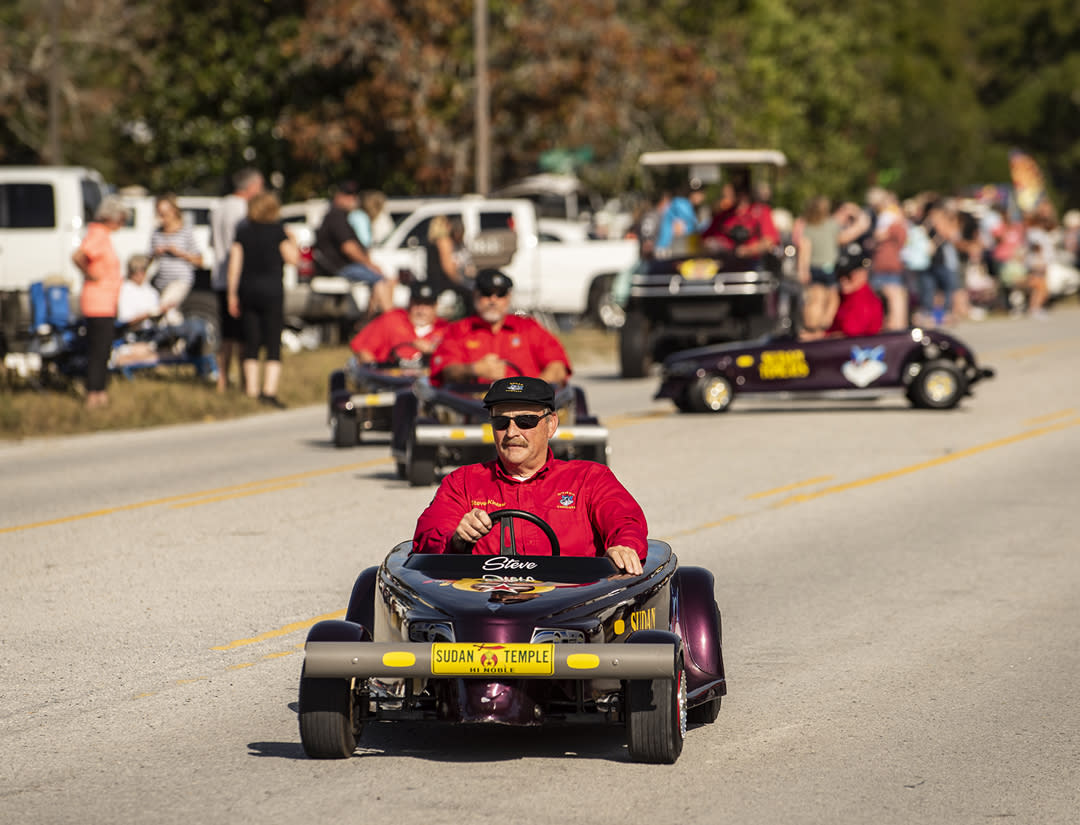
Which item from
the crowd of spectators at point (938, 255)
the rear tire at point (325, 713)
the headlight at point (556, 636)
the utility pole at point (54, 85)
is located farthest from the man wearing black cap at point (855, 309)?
the utility pole at point (54, 85)

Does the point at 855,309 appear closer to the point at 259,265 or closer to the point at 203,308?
the point at 259,265

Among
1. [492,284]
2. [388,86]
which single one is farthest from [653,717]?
[388,86]

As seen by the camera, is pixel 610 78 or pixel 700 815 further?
pixel 610 78

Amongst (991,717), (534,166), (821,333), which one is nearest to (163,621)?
(991,717)

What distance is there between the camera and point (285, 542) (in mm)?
11453

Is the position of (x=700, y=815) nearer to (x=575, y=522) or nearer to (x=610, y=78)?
(x=575, y=522)

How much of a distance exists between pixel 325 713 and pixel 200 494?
7798mm

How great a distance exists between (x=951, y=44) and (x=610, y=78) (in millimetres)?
56681

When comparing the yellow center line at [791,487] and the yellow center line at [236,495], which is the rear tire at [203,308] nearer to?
the yellow center line at [236,495]

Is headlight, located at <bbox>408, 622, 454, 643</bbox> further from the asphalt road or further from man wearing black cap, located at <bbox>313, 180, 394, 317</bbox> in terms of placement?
man wearing black cap, located at <bbox>313, 180, 394, 317</bbox>

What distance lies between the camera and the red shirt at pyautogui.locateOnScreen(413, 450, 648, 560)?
702cm

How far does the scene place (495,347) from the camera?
13508 millimetres

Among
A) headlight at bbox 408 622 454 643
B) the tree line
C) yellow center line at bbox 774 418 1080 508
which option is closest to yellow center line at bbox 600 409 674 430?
yellow center line at bbox 774 418 1080 508

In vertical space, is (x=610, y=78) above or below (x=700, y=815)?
above
